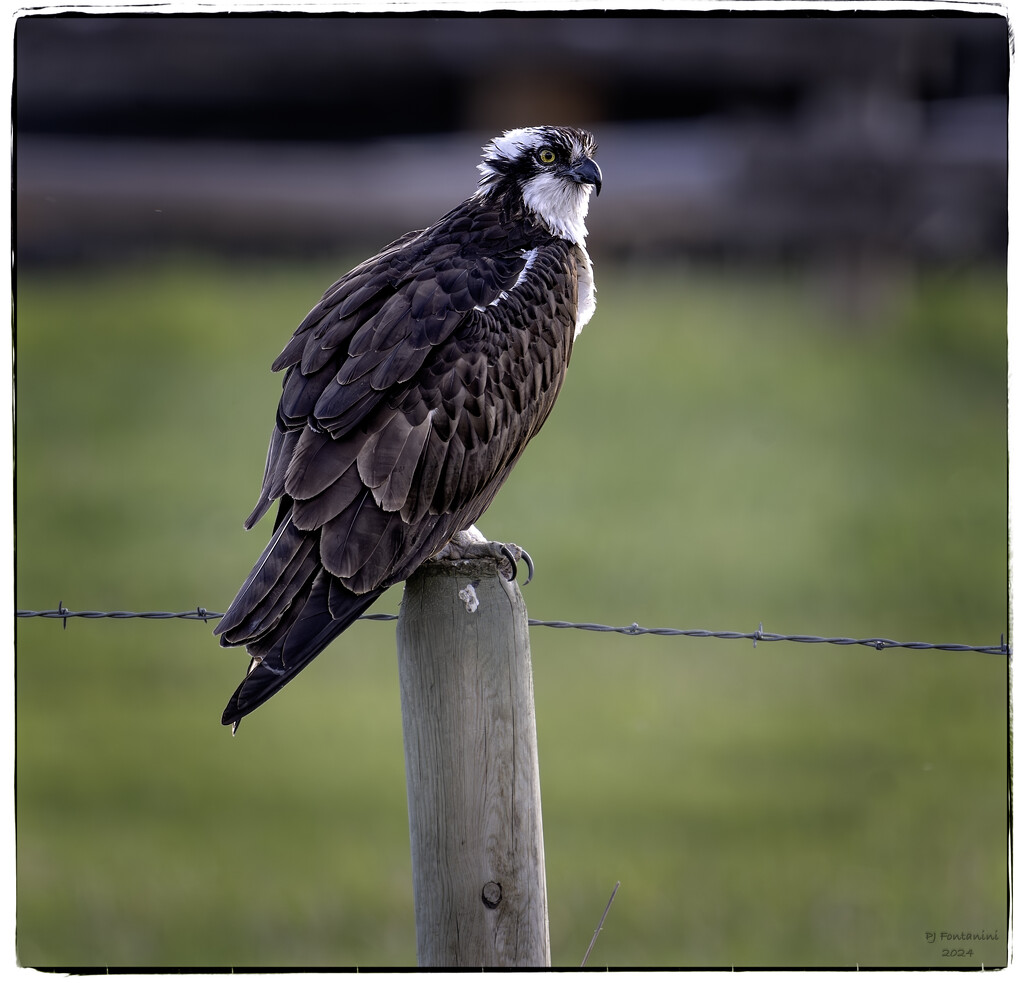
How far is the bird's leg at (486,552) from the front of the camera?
3262mm

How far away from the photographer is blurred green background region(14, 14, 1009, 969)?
5262 millimetres

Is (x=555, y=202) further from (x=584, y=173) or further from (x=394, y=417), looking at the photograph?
(x=394, y=417)

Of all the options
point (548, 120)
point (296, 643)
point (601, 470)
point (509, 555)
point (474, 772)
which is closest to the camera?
point (474, 772)

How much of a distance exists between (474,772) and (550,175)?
94.9 inches

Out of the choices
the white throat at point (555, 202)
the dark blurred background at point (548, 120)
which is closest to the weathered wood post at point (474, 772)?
the white throat at point (555, 202)

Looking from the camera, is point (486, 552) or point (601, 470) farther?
point (601, 470)

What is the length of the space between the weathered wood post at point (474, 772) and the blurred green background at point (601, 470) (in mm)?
915

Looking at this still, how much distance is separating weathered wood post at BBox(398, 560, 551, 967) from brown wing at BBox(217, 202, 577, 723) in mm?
437

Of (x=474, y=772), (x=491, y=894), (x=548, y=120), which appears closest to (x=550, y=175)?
(x=474, y=772)

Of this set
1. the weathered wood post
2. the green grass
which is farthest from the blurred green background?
the weathered wood post

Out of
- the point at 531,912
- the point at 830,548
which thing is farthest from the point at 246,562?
the point at 531,912

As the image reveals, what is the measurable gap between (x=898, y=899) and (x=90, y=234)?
9.46 metres

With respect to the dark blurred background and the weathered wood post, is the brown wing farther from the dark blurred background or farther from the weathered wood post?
the dark blurred background

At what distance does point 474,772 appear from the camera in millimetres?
2670
